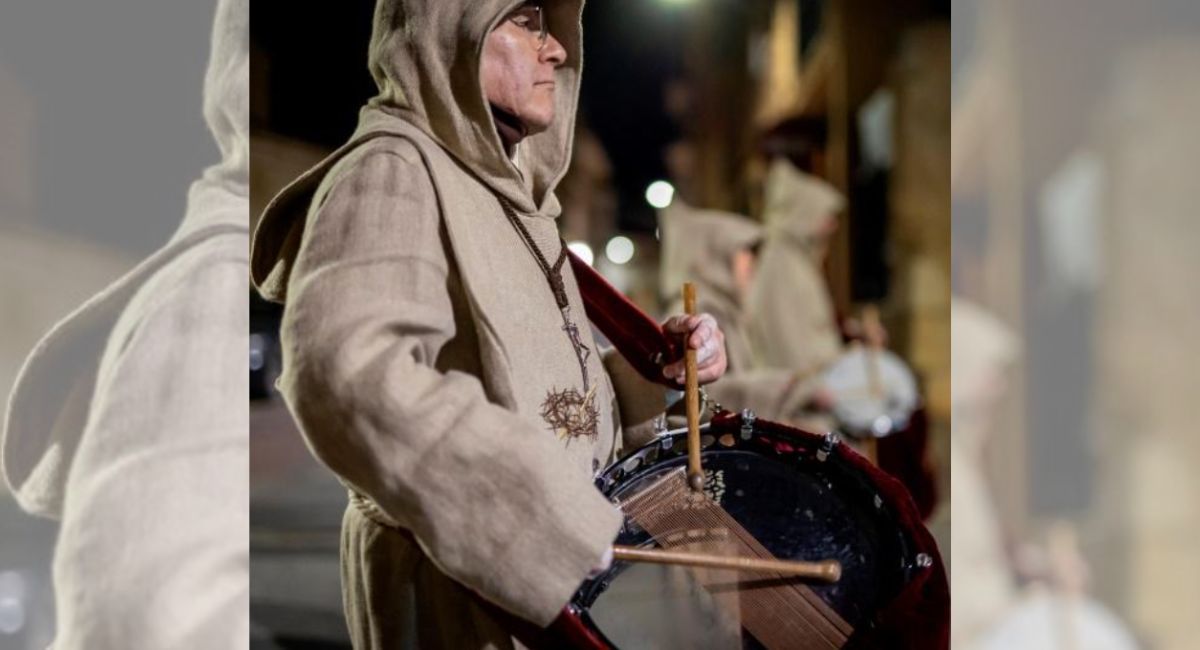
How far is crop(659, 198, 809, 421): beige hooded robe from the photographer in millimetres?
2199

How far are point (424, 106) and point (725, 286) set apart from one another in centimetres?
167

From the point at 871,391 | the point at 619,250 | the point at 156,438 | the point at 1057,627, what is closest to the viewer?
the point at 156,438

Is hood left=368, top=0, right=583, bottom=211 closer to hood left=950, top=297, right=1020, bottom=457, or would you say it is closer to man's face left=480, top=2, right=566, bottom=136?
man's face left=480, top=2, right=566, bottom=136

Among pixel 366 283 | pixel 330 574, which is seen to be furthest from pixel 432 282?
pixel 330 574

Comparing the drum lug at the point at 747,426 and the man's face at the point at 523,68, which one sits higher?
the man's face at the point at 523,68

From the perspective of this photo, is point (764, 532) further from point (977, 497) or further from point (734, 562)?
point (977, 497)

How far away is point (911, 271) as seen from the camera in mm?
2912

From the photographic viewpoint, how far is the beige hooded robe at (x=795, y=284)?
9.60 ft

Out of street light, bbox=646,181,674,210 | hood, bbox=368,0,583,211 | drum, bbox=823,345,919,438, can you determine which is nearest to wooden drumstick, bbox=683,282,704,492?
hood, bbox=368,0,583,211

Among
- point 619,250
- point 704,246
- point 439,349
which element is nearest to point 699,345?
point 439,349

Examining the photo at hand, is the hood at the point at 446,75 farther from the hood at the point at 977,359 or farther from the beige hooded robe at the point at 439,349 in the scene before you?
the hood at the point at 977,359

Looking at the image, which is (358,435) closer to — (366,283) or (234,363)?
(366,283)

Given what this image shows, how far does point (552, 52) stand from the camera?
1245 millimetres

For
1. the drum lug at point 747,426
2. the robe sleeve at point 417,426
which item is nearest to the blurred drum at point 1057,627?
the drum lug at point 747,426
